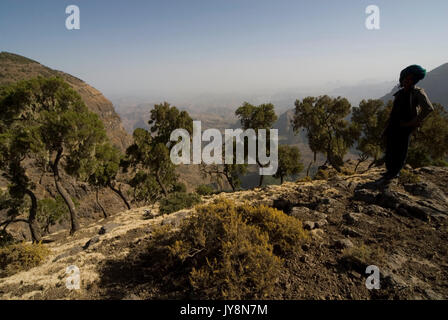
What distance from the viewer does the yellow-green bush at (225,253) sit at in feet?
12.3

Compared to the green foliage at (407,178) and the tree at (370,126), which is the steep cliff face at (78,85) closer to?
the tree at (370,126)

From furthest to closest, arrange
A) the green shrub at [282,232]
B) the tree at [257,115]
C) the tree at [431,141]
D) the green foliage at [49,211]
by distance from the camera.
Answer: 1. the tree at [257,115]
2. the green foliage at [49,211]
3. the tree at [431,141]
4. the green shrub at [282,232]

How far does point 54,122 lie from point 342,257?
14847 mm

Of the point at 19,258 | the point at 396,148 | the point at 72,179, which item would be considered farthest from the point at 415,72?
the point at 72,179

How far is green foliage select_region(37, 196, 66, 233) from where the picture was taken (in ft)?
73.5

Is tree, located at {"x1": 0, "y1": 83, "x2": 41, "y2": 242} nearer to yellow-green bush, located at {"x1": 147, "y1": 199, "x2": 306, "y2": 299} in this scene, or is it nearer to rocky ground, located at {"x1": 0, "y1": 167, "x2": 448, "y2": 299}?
rocky ground, located at {"x1": 0, "y1": 167, "x2": 448, "y2": 299}

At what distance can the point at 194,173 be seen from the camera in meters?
147

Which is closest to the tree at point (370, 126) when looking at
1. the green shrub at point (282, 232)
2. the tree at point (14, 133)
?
the green shrub at point (282, 232)

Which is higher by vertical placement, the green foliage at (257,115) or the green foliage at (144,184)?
the green foliage at (257,115)

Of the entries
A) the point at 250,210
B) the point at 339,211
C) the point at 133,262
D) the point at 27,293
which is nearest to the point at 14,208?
the point at 27,293

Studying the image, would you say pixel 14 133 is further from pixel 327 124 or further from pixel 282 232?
pixel 327 124

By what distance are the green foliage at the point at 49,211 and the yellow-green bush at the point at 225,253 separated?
962 inches

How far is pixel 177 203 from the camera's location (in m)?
12.5

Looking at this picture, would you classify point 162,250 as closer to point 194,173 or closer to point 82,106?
point 82,106
